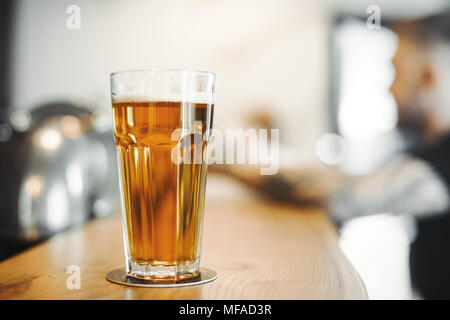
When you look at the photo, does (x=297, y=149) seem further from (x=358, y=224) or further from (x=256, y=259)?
(x=256, y=259)

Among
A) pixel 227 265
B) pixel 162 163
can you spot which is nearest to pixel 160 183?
pixel 162 163

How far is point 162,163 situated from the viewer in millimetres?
Answer: 649

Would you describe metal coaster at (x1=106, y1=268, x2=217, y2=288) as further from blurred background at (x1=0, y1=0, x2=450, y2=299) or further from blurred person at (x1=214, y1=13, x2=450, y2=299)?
blurred background at (x1=0, y1=0, x2=450, y2=299)

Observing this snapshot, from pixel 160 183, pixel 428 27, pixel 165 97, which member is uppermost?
pixel 428 27

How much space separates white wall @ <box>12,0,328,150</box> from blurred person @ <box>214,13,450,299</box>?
0.84ft

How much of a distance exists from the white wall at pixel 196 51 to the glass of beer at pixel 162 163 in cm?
168

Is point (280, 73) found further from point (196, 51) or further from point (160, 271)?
point (160, 271)

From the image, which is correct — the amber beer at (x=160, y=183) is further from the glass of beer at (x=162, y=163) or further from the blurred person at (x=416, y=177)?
the blurred person at (x=416, y=177)

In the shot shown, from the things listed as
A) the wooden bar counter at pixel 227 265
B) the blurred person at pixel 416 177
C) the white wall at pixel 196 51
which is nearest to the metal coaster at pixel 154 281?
the wooden bar counter at pixel 227 265

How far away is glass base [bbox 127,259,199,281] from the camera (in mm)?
618

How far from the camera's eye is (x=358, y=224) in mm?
2250

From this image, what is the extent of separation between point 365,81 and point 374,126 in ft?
0.71

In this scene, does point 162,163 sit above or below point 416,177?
above

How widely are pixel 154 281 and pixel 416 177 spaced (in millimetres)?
1928
